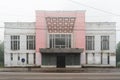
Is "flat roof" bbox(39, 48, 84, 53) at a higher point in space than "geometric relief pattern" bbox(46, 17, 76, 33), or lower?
lower

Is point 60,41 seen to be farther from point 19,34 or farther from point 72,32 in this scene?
point 19,34

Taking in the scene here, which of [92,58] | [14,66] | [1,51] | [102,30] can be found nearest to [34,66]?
[14,66]

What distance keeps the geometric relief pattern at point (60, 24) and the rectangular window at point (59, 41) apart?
0.92 metres

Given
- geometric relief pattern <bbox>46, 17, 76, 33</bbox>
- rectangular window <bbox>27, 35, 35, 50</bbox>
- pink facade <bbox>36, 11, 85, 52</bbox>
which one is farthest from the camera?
rectangular window <bbox>27, 35, 35, 50</bbox>

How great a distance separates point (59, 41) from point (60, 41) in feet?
0.60

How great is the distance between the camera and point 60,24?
52.8 metres

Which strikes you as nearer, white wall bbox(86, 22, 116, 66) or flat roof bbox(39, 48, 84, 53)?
flat roof bbox(39, 48, 84, 53)

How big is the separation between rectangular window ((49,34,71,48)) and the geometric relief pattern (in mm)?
917

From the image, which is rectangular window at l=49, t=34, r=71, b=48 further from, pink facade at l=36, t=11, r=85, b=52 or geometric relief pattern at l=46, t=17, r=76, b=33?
pink facade at l=36, t=11, r=85, b=52

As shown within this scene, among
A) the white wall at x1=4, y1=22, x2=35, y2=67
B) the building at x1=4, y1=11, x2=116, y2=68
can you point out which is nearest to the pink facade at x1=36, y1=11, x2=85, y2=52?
the building at x1=4, y1=11, x2=116, y2=68

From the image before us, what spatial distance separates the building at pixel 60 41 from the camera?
52875 mm

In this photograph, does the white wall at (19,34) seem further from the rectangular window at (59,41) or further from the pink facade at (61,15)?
the rectangular window at (59,41)

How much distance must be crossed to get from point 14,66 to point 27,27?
7.69 meters

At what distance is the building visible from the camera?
5288 centimetres
